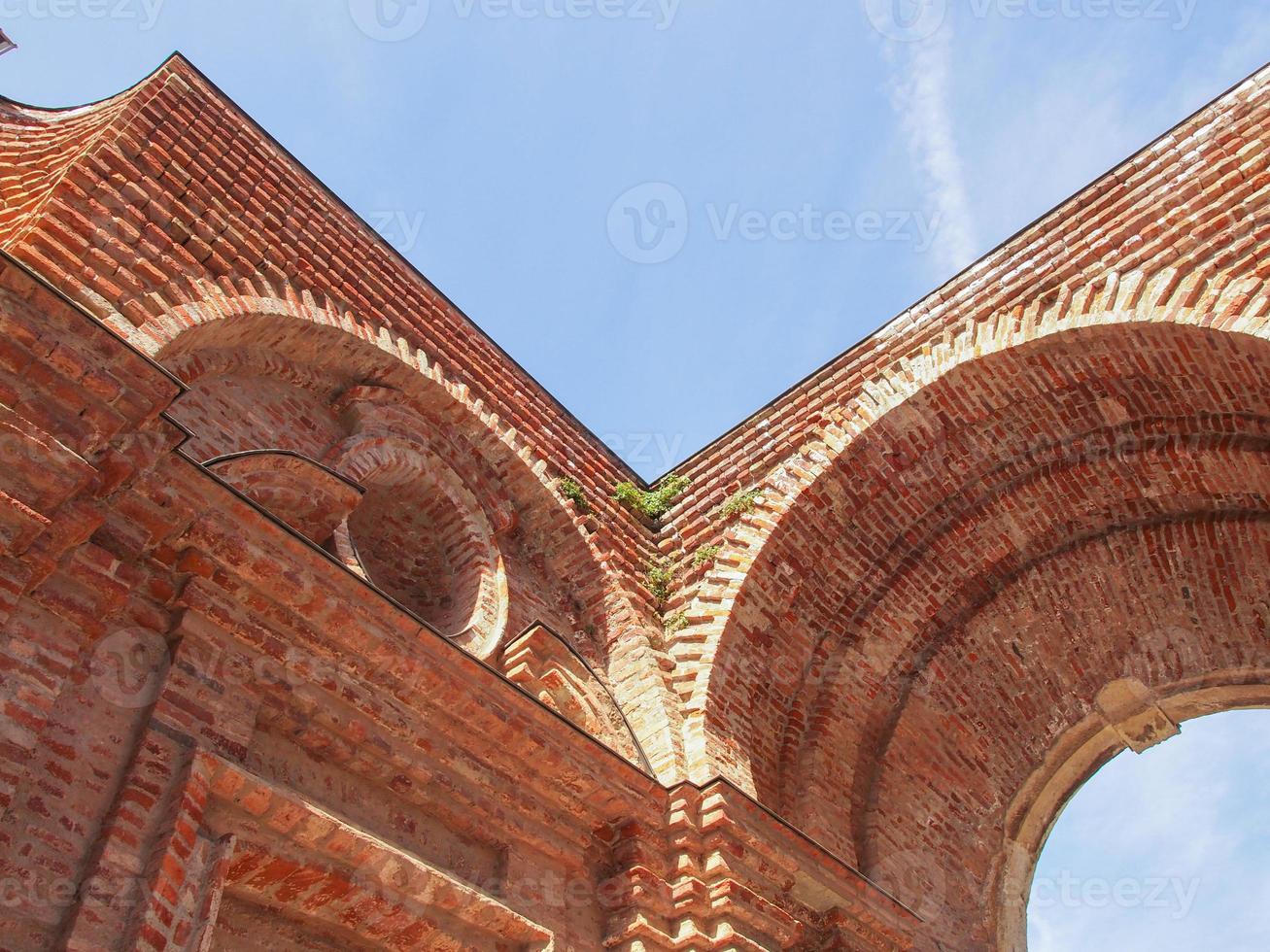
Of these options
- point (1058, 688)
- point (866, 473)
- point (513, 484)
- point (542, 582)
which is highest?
point (866, 473)

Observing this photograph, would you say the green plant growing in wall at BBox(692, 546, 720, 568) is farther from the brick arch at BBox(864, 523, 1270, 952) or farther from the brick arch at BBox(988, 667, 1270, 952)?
the brick arch at BBox(988, 667, 1270, 952)

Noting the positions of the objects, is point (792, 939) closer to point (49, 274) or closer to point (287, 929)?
point (287, 929)

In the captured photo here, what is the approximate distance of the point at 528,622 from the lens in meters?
6.40

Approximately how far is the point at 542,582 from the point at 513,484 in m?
0.64

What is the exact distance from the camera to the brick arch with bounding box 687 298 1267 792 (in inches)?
250

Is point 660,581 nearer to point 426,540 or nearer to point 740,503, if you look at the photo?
point 740,503

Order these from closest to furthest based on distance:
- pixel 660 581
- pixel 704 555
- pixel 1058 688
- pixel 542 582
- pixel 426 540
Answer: pixel 426 540 → pixel 542 582 → pixel 704 555 → pixel 660 581 → pixel 1058 688

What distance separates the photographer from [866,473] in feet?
23.6

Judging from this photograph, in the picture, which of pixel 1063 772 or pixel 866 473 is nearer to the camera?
pixel 866 473

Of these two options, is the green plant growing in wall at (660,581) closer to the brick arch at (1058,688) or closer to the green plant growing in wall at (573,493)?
the green plant growing in wall at (573,493)

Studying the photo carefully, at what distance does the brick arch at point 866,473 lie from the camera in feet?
20.9

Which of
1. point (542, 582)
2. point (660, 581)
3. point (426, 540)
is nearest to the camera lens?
point (426, 540)

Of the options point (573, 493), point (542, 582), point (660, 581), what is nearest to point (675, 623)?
→ point (660, 581)

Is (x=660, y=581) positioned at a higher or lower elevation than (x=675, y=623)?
higher
